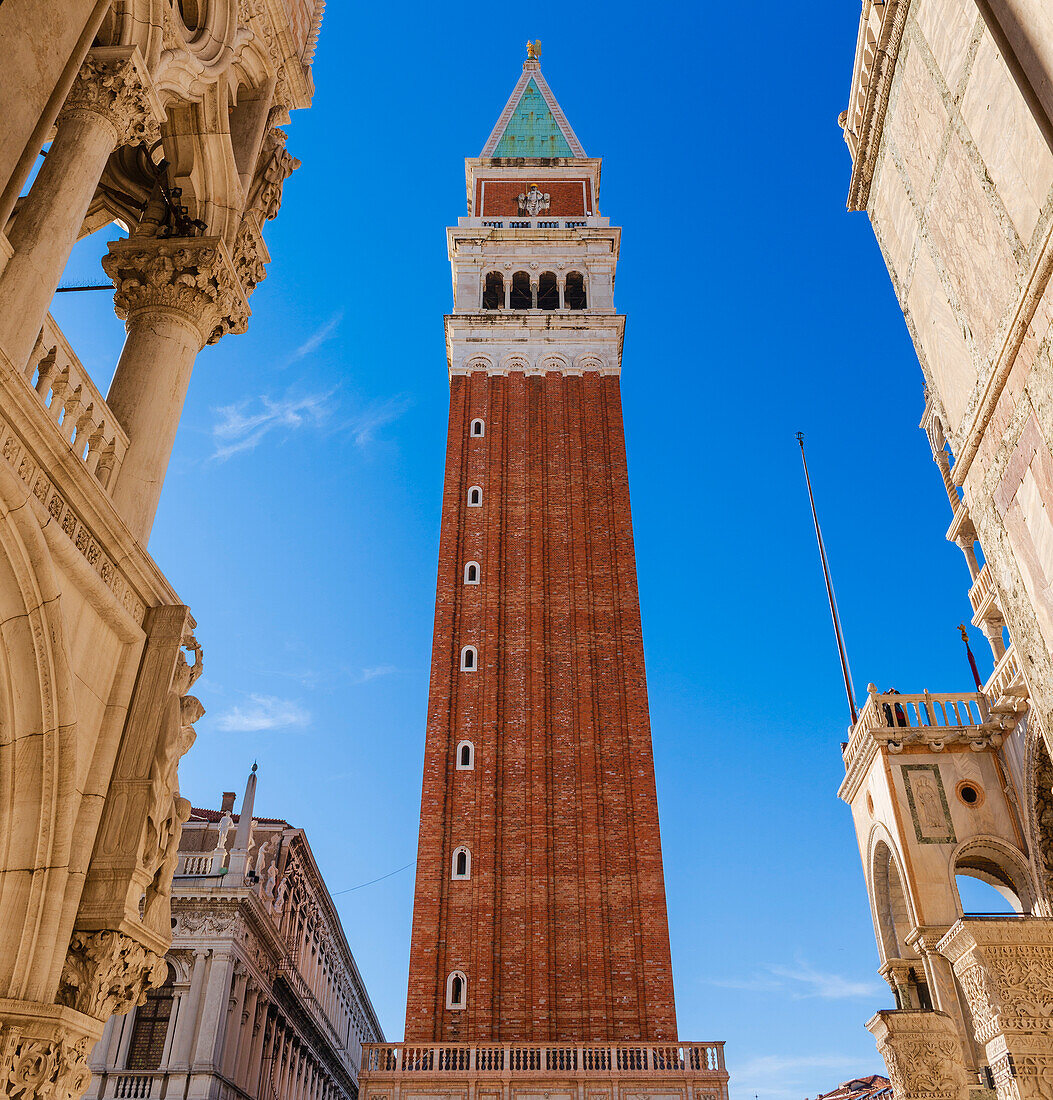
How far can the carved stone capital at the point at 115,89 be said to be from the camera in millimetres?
7125

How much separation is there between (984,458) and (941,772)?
10.7 m

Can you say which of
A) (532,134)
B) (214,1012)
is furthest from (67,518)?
(532,134)

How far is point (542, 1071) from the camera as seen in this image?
23547 millimetres

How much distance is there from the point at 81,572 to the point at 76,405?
1253 mm

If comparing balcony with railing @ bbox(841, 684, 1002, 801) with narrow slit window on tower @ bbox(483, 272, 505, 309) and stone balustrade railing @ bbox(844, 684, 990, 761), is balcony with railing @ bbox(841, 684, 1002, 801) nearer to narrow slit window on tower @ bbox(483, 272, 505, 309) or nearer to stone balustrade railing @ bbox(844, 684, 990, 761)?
stone balustrade railing @ bbox(844, 684, 990, 761)

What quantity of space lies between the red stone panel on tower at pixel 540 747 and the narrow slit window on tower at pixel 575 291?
4.46 m

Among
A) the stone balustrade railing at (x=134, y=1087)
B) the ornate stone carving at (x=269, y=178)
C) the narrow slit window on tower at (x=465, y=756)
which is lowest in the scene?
the stone balustrade railing at (x=134, y=1087)

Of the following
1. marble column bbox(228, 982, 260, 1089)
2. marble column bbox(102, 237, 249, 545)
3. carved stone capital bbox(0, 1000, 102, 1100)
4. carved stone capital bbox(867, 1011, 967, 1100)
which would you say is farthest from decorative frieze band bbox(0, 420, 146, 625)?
marble column bbox(228, 982, 260, 1089)

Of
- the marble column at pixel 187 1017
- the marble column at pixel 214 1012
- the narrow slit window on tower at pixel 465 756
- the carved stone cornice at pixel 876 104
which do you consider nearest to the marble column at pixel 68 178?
the carved stone cornice at pixel 876 104

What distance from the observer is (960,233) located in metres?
8.20

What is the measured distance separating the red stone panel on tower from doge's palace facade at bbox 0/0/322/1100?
21.7m

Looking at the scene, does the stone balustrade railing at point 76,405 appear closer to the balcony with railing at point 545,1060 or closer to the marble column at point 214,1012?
the balcony with railing at point 545,1060

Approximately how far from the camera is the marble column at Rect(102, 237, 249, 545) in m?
7.99

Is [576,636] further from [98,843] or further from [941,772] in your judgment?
[98,843]
